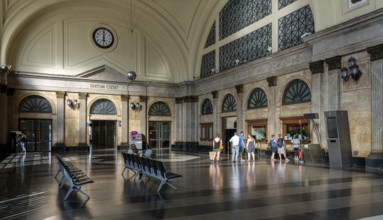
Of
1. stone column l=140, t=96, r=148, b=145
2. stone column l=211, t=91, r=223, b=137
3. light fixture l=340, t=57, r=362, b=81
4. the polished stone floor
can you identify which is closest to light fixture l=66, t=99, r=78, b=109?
stone column l=140, t=96, r=148, b=145

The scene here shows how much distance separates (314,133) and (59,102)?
18.2 m

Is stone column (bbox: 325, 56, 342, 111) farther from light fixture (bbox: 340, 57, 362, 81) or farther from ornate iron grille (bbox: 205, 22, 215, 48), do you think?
ornate iron grille (bbox: 205, 22, 215, 48)

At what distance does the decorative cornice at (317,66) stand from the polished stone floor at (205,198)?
6.29 meters

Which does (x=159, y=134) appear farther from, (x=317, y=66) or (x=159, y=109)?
(x=317, y=66)

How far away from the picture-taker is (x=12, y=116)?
23.6 meters

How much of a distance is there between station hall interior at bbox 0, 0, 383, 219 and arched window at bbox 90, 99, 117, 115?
0.16 m

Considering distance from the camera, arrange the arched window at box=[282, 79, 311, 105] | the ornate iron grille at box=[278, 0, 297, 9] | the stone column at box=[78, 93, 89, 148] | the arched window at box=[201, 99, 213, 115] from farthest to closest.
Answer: the arched window at box=[201, 99, 213, 115]
the stone column at box=[78, 93, 89, 148]
the ornate iron grille at box=[278, 0, 297, 9]
the arched window at box=[282, 79, 311, 105]

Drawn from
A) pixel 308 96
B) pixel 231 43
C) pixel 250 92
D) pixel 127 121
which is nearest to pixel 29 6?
pixel 127 121

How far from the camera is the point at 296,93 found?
1770cm

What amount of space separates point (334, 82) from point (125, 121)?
17.0 meters

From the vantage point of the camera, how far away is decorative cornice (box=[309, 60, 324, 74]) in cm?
1565

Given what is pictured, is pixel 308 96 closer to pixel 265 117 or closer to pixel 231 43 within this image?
pixel 265 117

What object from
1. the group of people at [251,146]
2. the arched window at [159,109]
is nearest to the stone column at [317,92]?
the group of people at [251,146]

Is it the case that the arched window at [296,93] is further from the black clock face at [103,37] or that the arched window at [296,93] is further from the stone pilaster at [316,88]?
the black clock face at [103,37]
